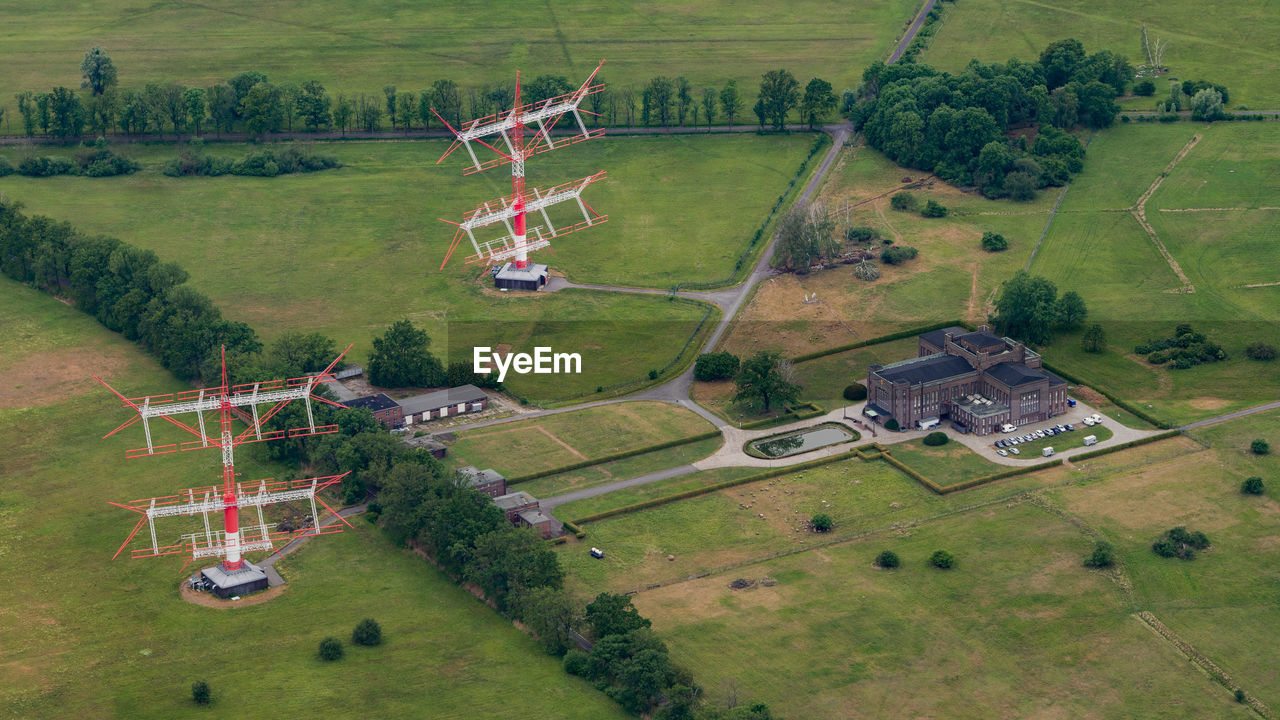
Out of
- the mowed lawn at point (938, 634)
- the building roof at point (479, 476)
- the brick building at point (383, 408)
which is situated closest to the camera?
the mowed lawn at point (938, 634)

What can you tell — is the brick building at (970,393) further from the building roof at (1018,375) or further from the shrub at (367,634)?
the shrub at (367,634)

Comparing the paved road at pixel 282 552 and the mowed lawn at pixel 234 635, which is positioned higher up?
the paved road at pixel 282 552

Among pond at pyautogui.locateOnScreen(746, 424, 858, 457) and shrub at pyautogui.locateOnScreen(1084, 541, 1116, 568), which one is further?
pond at pyautogui.locateOnScreen(746, 424, 858, 457)

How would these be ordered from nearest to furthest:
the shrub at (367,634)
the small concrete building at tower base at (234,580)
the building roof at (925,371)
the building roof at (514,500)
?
the shrub at (367,634) < the small concrete building at tower base at (234,580) < the building roof at (514,500) < the building roof at (925,371)

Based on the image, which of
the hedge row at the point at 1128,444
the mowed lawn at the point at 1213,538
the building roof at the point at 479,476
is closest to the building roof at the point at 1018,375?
the hedge row at the point at 1128,444

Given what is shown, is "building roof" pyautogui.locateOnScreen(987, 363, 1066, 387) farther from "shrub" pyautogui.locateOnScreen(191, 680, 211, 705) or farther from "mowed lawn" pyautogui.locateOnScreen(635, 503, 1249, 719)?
"shrub" pyautogui.locateOnScreen(191, 680, 211, 705)

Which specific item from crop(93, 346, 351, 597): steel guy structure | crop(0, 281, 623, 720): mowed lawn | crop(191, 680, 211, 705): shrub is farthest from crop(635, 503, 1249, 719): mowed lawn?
crop(191, 680, 211, 705): shrub
